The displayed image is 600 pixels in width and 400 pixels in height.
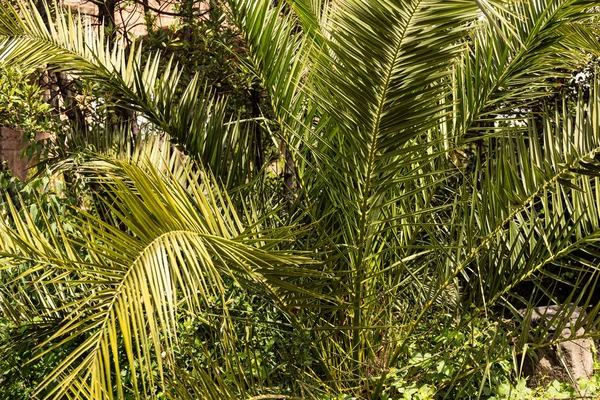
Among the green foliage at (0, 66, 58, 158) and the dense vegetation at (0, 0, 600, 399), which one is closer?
the dense vegetation at (0, 0, 600, 399)

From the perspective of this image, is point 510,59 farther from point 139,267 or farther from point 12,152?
point 12,152

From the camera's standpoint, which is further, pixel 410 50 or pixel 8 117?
pixel 8 117

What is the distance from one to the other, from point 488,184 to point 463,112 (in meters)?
0.52

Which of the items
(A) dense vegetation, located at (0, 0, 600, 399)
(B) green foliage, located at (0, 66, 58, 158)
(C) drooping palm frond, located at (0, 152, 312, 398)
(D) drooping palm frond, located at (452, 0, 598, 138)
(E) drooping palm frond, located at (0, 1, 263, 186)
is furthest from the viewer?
(B) green foliage, located at (0, 66, 58, 158)

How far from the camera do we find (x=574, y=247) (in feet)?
9.68

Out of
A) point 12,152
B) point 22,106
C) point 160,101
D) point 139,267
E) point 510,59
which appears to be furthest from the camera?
point 12,152

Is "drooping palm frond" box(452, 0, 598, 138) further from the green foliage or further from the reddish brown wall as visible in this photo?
the reddish brown wall

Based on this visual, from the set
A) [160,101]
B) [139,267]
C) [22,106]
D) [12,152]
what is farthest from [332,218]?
[12,152]

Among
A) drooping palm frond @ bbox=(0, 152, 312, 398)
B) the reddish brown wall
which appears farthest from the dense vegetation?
the reddish brown wall

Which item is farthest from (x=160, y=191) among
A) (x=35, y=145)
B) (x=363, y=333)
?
(x=35, y=145)

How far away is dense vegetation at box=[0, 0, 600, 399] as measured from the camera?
2051 millimetres

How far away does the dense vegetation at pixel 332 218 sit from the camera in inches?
80.7

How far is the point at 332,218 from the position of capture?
11.1ft

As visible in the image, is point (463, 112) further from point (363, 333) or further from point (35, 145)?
point (35, 145)
